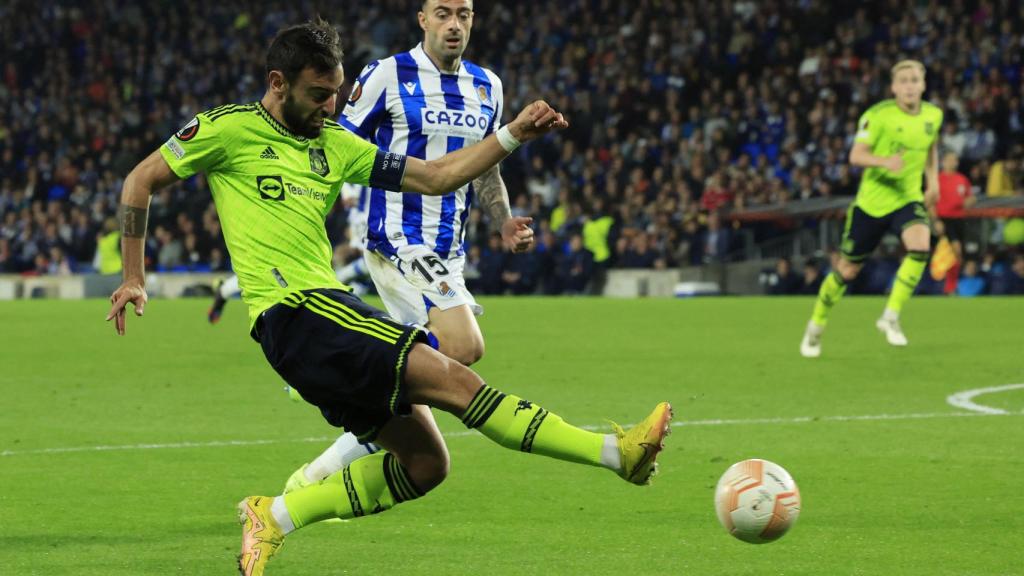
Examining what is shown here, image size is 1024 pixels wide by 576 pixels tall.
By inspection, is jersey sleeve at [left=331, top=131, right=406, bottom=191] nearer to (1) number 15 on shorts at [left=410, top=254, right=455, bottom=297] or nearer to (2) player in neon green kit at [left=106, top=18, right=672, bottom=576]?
(2) player in neon green kit at [left=106, top=18, right=672, bottom=576]

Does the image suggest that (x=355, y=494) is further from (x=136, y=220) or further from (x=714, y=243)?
(x=714, y=243)

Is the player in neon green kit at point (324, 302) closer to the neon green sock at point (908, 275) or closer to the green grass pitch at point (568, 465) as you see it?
the green grass pitch at point (568, 465)

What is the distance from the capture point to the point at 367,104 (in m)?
7.83

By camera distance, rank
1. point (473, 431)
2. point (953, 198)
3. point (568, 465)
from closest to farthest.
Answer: point (568, 465), point (473, 431), point (953, 198)

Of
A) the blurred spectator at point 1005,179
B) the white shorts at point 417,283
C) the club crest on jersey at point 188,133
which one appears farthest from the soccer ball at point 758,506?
the blurred spectator at point 1005,179

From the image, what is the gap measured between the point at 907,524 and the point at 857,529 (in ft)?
0.82

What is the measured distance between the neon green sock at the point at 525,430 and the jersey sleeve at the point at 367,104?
3.10 metres

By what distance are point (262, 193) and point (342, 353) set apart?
2.24ft

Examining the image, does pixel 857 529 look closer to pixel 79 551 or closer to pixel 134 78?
pixel 79 551

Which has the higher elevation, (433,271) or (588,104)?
(433,271)

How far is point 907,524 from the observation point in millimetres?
6297

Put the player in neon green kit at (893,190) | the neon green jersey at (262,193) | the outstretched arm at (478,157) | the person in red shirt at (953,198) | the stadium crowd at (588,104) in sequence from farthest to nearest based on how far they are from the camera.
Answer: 1. the stadium crowd at (588,104)
2. the person in red shirt at (953,198)
3. the player in neon green kit at (893,190)
4. the neon green jersey at (262,193)
5. the outstretched arm at (478,157)

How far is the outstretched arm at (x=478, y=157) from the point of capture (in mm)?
5094

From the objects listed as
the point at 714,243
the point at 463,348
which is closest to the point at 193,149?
the point at 463,348
